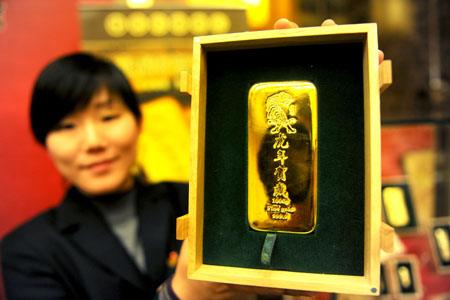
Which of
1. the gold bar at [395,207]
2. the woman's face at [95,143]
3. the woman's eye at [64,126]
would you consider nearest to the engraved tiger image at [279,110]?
the woman's face at [95,143]

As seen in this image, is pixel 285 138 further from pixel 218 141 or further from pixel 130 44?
pixel 130 44

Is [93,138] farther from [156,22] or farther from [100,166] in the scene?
[156,22]

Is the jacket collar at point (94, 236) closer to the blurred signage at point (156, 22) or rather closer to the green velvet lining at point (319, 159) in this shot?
the green velvet lining at point (319, 159)

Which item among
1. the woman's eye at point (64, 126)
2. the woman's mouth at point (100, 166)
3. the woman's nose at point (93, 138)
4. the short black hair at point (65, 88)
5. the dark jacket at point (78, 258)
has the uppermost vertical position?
the short black hair at point (65, 88)

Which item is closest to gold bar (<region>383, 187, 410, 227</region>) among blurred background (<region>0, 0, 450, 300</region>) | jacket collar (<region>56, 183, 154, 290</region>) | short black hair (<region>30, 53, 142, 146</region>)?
blurred background (<region>0, 0, 450, 300</region>)

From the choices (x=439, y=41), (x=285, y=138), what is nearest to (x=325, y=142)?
(x=285, y=138)

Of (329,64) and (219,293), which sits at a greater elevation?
(329,64)

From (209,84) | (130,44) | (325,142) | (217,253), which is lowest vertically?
(217,253)

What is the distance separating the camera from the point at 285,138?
583 millimetres

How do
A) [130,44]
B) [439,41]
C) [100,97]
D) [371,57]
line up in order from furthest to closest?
[439,41]
[130,44]
[100,97]
[371,57]

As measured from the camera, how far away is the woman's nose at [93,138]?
0.86 meters

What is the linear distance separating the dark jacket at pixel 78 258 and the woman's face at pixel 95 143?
0.12 metres

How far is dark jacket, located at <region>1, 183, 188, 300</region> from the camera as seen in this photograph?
87 centimetres

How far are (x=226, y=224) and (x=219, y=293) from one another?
17 cm
